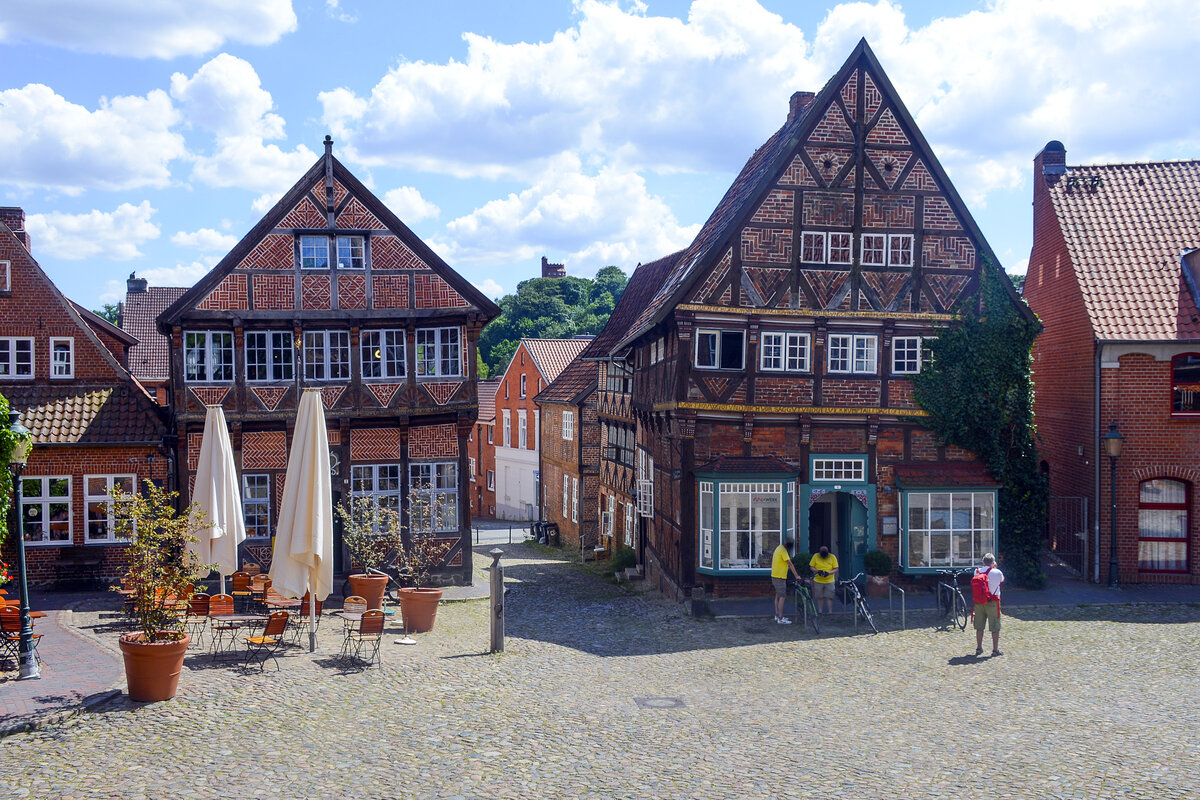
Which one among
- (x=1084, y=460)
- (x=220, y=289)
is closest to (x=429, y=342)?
(x=220, y=289)

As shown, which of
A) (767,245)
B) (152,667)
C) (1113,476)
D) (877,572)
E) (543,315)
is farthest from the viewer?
(543,315)

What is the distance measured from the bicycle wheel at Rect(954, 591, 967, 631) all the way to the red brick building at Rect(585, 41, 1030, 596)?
2165 millimetres

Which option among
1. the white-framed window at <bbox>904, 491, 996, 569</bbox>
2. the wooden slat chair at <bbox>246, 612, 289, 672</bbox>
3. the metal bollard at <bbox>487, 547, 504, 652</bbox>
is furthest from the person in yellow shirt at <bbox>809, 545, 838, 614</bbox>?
the wooden slat chair at <bbox>246, 612, 289, 672</bbox>

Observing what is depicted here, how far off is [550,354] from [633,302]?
11.5 metres

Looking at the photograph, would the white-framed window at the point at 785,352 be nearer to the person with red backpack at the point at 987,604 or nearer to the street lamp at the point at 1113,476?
the person with red backpack at the point at 987,604

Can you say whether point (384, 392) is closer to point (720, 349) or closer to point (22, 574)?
point (720, 349)

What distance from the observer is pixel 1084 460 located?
2394cm

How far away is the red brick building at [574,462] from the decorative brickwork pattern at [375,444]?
9956mm

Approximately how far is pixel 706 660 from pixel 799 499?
19.6ft

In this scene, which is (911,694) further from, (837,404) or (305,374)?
(305,374)

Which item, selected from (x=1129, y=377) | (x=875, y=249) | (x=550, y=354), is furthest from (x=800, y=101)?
(x=550, y=354)

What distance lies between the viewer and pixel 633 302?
36688 millimetres

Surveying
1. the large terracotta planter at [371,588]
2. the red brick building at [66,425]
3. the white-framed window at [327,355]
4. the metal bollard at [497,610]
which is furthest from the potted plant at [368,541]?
the red brick building at [66,425]

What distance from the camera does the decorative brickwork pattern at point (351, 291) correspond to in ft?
77.5
